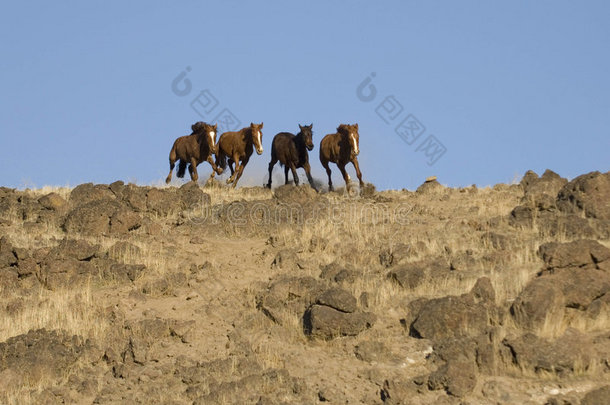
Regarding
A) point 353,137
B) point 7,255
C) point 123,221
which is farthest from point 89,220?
point 353,137

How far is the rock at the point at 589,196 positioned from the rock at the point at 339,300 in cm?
626

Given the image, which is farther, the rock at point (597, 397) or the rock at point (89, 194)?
the rock at point (89, 194)

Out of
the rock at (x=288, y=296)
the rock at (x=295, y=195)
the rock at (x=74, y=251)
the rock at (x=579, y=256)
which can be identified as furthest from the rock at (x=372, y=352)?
the rock at (x=295, y=195)

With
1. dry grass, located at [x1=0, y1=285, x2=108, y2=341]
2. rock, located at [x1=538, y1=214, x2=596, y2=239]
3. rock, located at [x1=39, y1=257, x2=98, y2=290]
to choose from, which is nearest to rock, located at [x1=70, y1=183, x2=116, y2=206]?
rock, located at [x1=39, y1=257, x2=98, y2=290]

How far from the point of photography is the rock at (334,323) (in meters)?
14.2

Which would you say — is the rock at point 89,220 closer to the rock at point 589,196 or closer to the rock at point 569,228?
the rock at point 569,228

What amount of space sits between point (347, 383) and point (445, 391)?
1408mm

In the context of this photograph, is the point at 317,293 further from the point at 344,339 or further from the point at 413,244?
the point at 413,244

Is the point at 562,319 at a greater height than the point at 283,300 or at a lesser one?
lesser

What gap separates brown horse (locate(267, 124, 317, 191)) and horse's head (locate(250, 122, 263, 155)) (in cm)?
75

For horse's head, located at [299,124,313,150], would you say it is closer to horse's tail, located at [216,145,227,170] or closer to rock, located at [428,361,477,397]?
horse's tail, located at [216,145,227,170]

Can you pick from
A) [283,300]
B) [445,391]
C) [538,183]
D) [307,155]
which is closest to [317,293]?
[283,300]

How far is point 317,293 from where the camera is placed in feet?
50.5

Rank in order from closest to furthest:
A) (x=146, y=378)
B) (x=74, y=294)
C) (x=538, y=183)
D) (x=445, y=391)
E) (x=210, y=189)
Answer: (x=445, y=391)
(x=146, y=378)
(x=74, y=294)
(x=538, y=183)
(x=210, y=189)
